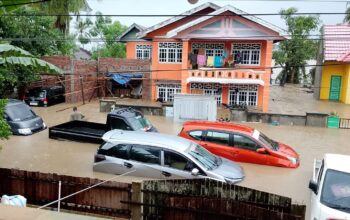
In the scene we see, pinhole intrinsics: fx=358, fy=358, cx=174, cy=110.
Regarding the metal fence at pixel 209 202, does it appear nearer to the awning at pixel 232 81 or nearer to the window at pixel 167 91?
the awning at pixel 232 81

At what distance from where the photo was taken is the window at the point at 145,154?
9512 millimetres

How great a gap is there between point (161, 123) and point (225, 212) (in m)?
13.0

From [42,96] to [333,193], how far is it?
20.3 meters

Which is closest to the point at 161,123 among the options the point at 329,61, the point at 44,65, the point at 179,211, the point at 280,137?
the point at 280,137

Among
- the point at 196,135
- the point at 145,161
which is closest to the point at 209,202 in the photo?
the point at 145,161

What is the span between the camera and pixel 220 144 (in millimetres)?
12320

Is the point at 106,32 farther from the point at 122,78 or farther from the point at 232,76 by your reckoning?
the point at 232,76

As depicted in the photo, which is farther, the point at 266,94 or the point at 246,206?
the point at 266,94

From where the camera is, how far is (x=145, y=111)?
21.2 metres

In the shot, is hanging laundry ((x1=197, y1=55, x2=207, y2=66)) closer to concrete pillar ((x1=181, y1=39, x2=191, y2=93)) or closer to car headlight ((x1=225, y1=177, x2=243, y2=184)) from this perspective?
concrete pillar ((x1=181, y1=39, x2=191, y2=93))

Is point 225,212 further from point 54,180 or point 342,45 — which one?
point 342,45

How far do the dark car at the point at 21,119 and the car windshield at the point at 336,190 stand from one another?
42.4ft

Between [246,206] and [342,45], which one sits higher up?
[342,45]

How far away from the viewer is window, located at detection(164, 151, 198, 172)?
9258 millimetres
